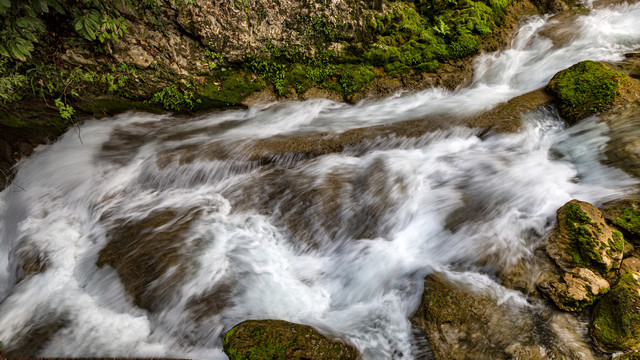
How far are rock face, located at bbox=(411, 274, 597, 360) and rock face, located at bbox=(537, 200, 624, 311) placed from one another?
254 mm

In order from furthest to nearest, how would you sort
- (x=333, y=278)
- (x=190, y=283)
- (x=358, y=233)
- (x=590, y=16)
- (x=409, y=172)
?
1. (x=590, y=16)
2. (x=409, y=172)
3. (x=358, y=233)
4. (x=333, y=278)
5. (x=190, y=283)

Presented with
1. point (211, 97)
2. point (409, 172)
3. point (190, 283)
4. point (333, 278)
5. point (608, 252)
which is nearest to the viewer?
point (608, 252)

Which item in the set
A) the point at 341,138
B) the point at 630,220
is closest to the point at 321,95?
the point at 341,138

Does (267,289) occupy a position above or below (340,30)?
below

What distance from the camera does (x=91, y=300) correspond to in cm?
409

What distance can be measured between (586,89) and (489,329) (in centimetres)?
447

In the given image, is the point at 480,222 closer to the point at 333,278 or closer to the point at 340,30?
the point at 333,278

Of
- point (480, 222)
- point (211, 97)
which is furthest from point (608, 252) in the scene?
point (211, 97)

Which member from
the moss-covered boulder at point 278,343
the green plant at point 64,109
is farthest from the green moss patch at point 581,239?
the green plant at point 64,109

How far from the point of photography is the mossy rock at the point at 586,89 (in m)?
5.29

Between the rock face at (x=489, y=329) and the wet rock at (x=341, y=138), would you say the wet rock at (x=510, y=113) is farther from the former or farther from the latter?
the rock face at (x=489, y=329)

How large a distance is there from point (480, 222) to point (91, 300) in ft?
16.3

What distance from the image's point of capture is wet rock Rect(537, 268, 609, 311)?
340cm

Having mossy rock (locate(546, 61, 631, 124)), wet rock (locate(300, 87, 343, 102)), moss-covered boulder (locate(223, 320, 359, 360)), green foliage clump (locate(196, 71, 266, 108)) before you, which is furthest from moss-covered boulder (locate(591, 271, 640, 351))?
green foliage clump (locate(196, 71, 266, 108))
